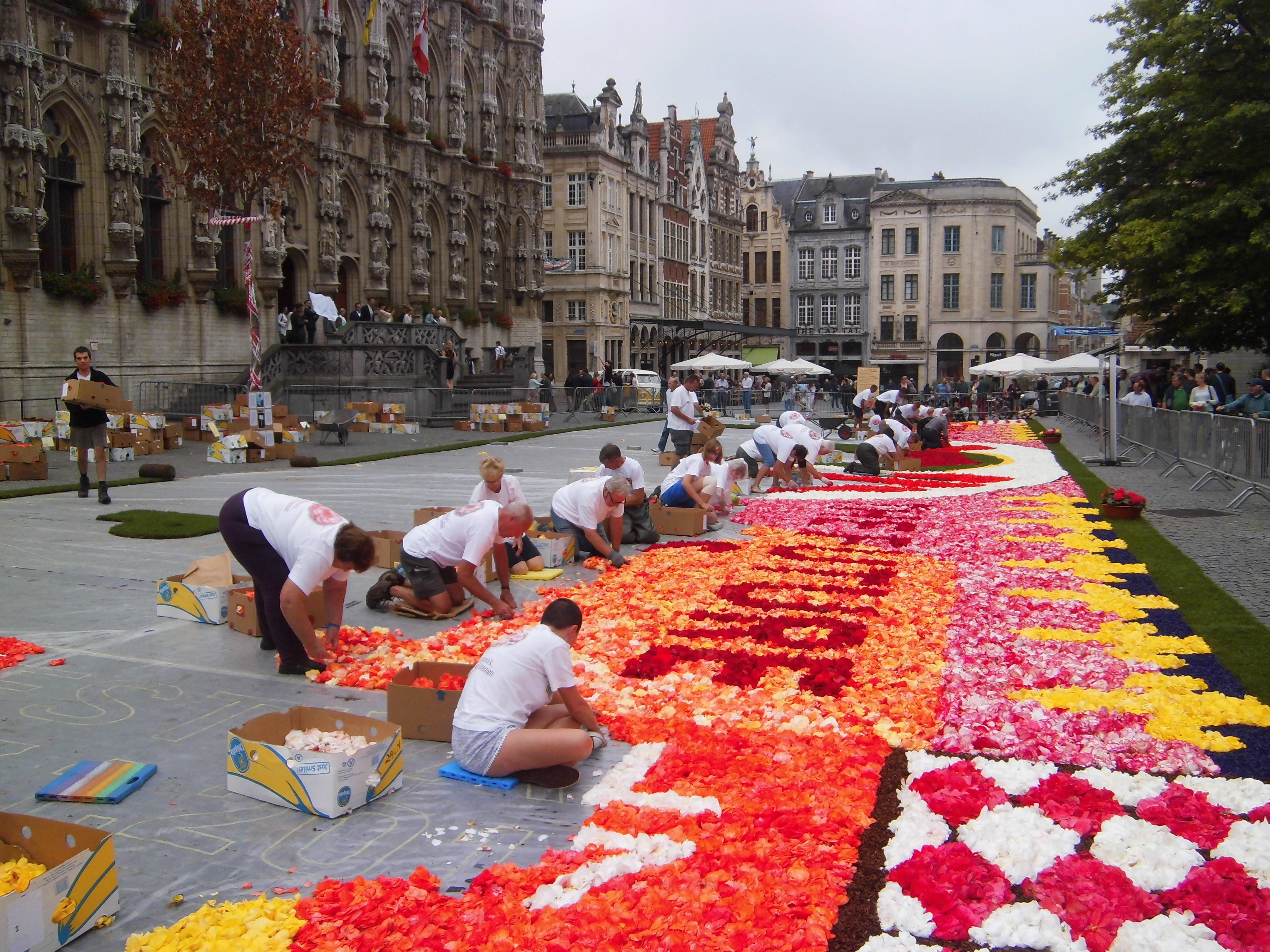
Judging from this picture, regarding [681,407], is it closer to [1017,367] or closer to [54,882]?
[54,882]

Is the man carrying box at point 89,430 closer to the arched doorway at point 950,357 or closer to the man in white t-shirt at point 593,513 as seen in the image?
the man in white t-shirt at point 593,513

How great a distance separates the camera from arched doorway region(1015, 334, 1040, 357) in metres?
80.0

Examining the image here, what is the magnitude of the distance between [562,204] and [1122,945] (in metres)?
62.1

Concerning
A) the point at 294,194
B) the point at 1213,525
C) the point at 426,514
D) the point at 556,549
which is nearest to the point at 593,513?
the point at 556,549

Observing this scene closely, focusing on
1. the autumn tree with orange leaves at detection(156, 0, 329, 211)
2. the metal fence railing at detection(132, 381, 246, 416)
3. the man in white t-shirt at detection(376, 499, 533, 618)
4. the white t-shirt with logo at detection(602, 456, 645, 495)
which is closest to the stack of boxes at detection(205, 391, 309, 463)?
the metal fence railing at detection(132, 381, 246, 416)

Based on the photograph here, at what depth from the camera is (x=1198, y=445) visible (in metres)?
19.5

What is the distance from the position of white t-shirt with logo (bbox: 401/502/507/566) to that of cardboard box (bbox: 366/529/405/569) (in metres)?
1.35

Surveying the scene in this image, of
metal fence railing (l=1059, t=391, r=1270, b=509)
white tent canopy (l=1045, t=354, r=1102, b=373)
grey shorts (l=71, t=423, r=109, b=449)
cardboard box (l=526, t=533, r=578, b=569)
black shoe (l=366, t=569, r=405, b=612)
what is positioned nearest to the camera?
black shoe (l=366, t=569, r=405, b=612)

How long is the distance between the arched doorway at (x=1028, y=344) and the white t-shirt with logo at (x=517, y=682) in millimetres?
79633

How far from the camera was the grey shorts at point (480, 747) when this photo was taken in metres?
5.68

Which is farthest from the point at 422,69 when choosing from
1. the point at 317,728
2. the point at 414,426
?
the point at 317,728

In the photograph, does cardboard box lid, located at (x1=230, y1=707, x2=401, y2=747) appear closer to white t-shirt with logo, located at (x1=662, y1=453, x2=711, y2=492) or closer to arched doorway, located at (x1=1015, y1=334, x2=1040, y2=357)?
white t-shirt with logo, located at (x1=662, y1=453, x2=711, y2=492)

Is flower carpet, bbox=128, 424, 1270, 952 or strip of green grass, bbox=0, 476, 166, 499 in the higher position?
strip of green grass, bbox=0, 476, 166, 499

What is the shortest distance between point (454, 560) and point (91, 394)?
25.4 ft
